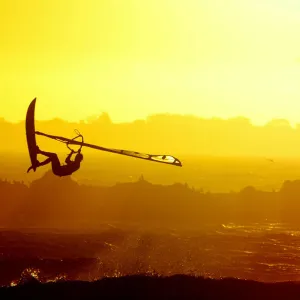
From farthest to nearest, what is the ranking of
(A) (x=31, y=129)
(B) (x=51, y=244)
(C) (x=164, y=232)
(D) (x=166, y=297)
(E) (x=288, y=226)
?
(E) (x=288, y=226), (C) (x=164, y=232), (B) (x=51, y=244), (D) (x=166, y=297), (A) (x=31, y=129)

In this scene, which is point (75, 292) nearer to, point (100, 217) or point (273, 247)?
point (273, 247)

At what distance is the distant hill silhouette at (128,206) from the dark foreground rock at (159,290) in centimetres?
14028

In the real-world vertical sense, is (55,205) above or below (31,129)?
below

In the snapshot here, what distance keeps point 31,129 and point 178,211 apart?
16665 cm

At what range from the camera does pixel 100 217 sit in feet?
594

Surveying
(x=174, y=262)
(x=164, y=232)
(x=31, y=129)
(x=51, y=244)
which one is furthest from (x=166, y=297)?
(x=164, y=232)

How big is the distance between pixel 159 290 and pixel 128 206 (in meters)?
163

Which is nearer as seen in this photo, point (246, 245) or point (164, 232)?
point (246, 245)

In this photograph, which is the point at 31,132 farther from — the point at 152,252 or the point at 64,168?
the point at 152,252

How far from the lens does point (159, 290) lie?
28.6 m

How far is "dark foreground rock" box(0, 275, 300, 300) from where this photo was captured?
91.6ft

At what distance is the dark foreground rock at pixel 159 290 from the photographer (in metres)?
27.9

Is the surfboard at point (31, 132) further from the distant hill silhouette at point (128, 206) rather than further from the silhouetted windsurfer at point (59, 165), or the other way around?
the distant hill silhouette at point (128, 206)

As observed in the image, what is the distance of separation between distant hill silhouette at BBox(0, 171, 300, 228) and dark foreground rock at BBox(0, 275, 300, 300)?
460 feet
